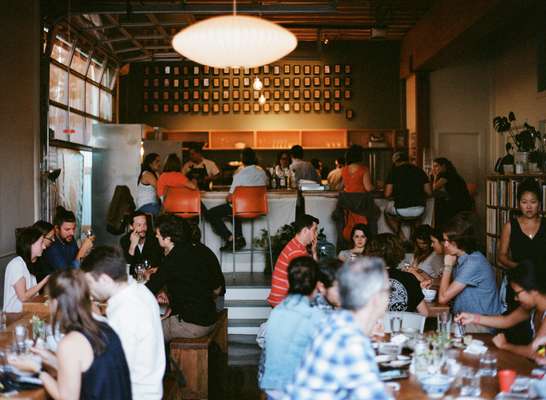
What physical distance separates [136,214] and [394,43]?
27.1 feet

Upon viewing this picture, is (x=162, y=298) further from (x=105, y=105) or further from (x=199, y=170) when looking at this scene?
(x=105, y=105)

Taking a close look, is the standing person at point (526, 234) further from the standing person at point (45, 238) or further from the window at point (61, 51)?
the window at point (61, 51)

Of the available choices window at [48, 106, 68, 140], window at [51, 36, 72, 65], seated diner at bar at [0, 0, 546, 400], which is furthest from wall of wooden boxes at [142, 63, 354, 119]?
window at [48, 106, 68, 140]

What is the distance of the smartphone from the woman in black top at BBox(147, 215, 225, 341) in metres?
2.28

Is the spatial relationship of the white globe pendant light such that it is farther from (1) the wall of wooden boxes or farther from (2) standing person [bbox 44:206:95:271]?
(1) the wall of wooden boxes

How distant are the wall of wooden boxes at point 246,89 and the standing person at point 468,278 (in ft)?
27.8

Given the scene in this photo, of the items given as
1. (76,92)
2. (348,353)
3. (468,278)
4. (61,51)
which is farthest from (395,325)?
(76,92)

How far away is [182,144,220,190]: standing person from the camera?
32.4 feet

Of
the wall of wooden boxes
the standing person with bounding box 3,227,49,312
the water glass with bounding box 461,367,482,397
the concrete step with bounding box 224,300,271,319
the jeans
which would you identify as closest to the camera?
the water glass with bounding box 461,367,482,397

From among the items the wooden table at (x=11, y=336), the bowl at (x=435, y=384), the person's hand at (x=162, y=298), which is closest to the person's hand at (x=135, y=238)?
the person's hand at (x=162, y=298)

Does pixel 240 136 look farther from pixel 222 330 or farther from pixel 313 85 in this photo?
pixel 222 330

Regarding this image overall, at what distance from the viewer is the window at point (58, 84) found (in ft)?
30.1

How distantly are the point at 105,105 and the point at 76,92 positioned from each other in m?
1.83

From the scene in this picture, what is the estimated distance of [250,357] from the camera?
6434 millimetres
